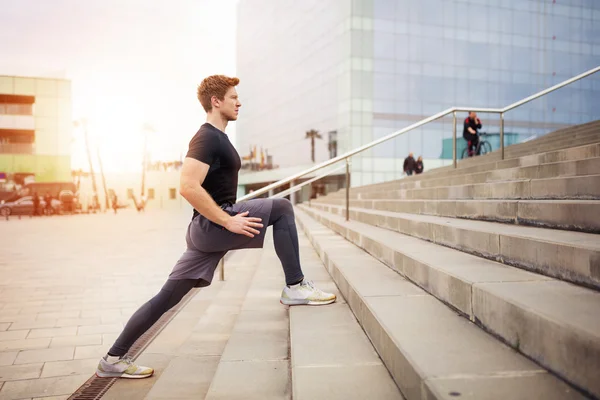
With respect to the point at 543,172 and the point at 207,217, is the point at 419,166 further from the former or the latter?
the point at 207,217

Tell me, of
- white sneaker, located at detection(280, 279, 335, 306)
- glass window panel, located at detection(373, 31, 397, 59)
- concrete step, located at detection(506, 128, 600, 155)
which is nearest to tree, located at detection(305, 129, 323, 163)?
glass window panel, located at detection(373, 31, 397, 59)

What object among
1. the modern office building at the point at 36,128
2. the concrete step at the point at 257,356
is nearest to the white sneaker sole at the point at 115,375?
the concrete step at the point at 257,356

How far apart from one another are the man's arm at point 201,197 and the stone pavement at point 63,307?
1399 millimetres

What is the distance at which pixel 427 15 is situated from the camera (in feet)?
105

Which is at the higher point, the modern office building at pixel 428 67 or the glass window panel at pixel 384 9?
the glass window panel at pixel 384 9

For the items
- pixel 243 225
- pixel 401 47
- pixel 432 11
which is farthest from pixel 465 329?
pixel 432 11

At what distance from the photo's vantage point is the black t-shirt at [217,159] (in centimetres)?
251

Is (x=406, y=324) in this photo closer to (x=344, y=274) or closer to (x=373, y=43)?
(x=344, y=274)

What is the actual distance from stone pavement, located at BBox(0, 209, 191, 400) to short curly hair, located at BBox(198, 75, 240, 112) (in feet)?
6.45

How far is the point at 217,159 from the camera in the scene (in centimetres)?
260

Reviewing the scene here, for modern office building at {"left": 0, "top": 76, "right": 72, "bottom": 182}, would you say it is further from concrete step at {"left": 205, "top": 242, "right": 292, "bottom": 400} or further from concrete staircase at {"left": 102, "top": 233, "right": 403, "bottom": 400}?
concrete step at {"left": 205, "top": 242, "right": 292, "bottom": 400}

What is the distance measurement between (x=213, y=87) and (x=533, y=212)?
2351 mm

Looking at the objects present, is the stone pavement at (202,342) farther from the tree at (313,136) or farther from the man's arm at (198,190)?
the tree at (313,136)

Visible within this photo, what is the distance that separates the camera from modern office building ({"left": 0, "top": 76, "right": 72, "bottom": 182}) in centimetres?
3662
